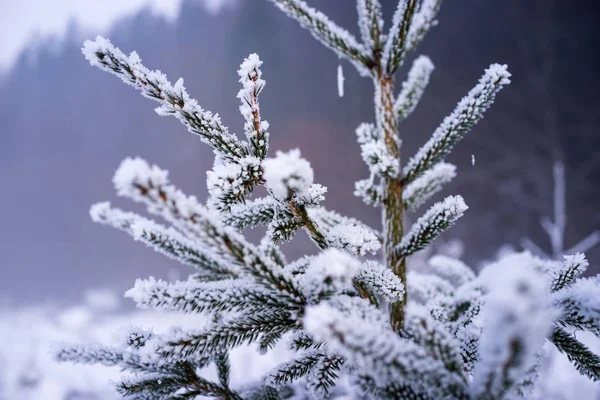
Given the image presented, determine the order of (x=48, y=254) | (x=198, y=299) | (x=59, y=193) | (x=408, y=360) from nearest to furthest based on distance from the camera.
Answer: (x=408, y=360), (x=198, y=299), (x=48, y=254), (x=59, y=193)

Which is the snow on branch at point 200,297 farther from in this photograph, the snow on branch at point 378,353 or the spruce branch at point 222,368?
the spruce branch at point 222,368

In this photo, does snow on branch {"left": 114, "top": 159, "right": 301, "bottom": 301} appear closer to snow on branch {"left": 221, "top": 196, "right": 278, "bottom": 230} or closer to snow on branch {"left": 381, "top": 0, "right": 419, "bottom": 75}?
snow on branch {"left": 221, "top": 196, "right": 278, "bottom": 230}

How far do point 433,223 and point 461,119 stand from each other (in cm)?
33

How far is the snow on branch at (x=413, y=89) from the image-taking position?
1365 mm

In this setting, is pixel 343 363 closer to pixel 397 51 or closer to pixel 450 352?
pixel 450 352

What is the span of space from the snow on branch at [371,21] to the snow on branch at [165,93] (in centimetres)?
76

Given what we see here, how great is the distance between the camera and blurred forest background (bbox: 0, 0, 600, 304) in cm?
1592

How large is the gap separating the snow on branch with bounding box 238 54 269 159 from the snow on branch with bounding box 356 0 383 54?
26.5 inches

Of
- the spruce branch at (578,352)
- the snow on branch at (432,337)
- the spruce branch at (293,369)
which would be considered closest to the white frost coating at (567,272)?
the spruce branch at (578,352)


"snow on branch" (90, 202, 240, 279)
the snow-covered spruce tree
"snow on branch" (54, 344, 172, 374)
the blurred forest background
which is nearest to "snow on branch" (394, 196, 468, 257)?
the snow-covered spruce tree

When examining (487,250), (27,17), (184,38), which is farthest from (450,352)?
(27,17)

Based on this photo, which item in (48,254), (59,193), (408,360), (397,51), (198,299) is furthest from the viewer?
(59,193)

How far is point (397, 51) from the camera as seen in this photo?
1.20 metres

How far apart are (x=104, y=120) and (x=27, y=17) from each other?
1595cm
